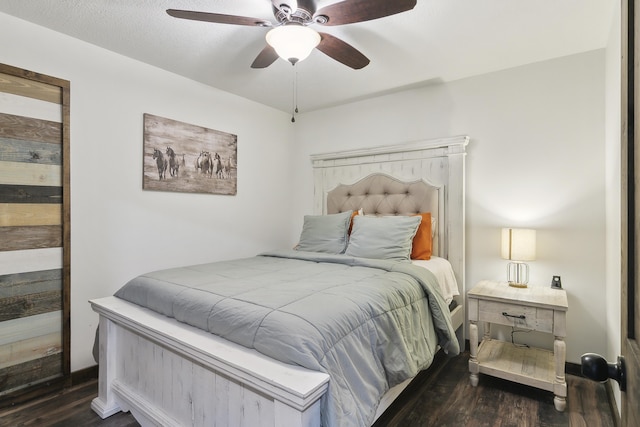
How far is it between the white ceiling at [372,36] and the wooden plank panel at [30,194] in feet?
3.38

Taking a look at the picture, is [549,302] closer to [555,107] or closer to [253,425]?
[555,107]

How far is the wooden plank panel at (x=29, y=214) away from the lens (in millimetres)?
1988

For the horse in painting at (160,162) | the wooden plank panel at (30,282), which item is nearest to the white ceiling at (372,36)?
the horse in painting at (160,162)

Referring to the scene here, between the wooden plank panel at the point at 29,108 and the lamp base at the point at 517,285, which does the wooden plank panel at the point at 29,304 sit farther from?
the lamp base at the point at 517,285

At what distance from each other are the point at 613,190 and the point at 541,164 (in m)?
0.61

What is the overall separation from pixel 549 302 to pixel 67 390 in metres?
3.06

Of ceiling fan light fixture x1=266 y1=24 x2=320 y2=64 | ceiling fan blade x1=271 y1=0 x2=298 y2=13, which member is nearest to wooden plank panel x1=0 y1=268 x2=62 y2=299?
ceiling fan light fixture x1=266 y1=24 x2=320 y2=64

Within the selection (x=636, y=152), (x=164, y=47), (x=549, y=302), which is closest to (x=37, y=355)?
(x=164, y=47)

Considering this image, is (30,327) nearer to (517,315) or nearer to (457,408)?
(457,408)

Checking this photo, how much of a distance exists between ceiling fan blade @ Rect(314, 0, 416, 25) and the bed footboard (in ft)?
5.11

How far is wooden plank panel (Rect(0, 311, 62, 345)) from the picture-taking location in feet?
6.52

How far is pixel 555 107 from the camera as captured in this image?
246 cm

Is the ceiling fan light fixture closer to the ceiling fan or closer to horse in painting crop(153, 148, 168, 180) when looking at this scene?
the ceiling fan

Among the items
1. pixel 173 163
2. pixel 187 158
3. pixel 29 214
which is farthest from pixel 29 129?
pixel 187 158
